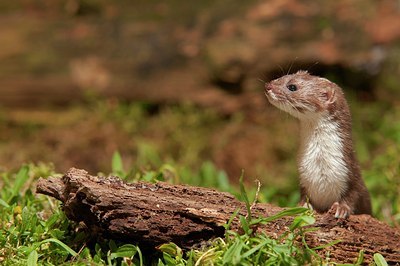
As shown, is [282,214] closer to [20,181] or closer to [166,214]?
[166,214]

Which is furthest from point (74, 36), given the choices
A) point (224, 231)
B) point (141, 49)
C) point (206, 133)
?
point (224, 231)

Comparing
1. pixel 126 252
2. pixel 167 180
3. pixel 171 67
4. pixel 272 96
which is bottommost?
pixel 167 180

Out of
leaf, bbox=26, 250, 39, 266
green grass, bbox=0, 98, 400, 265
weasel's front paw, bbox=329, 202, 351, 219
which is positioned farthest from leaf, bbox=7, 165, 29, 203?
weasel's front paw, bbox=329, 202, 351, 219

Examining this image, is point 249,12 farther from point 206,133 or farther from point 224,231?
point 224,231

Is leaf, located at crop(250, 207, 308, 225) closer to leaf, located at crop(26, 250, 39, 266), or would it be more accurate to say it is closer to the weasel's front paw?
the weasel's front paw

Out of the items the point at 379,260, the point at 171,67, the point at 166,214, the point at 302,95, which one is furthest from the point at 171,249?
the point at 171,67

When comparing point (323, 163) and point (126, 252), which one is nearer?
point (126, 252)

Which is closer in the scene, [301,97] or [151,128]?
[301,97]
